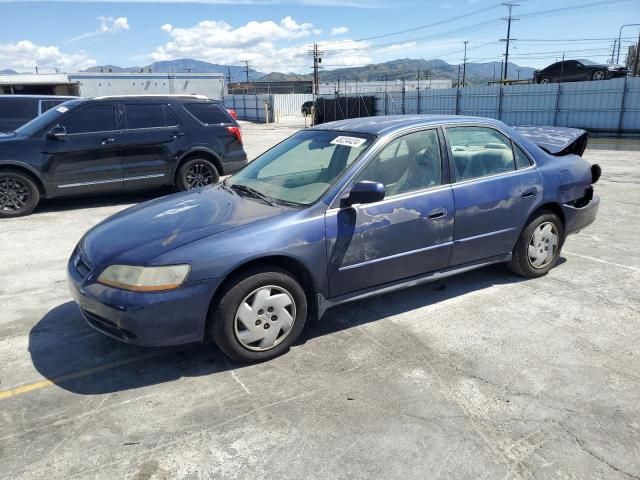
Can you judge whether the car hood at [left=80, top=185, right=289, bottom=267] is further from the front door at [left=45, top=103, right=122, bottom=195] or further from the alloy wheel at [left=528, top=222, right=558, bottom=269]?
the front door at [left=45, top=103, right=122, bottom=195]

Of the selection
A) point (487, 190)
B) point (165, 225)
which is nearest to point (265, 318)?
point (165, 225)

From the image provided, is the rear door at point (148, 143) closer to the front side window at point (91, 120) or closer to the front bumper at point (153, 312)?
the front side window at point (91, 120)

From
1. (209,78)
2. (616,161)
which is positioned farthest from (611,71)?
(209,78)

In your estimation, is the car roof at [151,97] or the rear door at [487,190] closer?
the rear door at [487,190]

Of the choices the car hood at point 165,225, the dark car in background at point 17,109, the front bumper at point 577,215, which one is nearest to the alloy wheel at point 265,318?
the car hood at point 165,225

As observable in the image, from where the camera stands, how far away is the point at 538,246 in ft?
15.8

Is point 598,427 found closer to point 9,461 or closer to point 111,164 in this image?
point 9,461

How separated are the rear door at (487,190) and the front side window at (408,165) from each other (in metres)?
0.18

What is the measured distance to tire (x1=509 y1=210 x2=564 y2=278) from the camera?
471cm

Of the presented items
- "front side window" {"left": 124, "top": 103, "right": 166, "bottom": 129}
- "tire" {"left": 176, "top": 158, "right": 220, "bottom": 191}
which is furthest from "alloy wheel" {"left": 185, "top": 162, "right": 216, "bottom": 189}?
"front side window" {"left": 124, "top": 103, "right": 166, "bottom": 129}

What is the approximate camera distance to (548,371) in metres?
3.33

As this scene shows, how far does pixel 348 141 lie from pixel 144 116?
211 inches

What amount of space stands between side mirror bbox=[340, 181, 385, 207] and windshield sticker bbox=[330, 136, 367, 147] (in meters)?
0.61

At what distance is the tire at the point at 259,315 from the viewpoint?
325 cm
